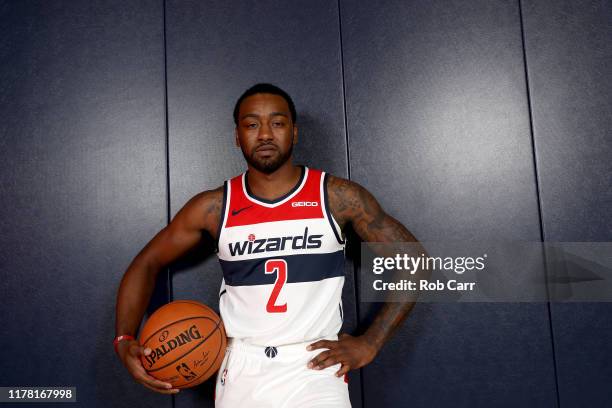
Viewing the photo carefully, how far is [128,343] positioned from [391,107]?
164 centimetres

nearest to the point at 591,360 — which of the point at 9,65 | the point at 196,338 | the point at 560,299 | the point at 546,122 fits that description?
the point at 560,299

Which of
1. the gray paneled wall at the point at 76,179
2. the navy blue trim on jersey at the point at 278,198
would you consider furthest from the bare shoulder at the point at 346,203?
the gray paneled wall at the point at 76,179

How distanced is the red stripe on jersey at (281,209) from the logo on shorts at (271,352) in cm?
50

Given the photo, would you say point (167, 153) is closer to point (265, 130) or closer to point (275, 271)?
point (265, 130)

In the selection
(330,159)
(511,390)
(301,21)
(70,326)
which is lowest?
(511,390)

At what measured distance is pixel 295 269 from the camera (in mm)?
1818

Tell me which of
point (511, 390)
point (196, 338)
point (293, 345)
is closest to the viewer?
point (196, 338)

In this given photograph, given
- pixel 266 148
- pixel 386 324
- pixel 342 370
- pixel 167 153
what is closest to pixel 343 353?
pixel 342 370

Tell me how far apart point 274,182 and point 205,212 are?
32 cm

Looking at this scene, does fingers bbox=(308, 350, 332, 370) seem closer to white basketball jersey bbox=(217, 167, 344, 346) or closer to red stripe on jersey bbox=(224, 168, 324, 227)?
white basketball jersey bbox=(217, 167, 344, 346)

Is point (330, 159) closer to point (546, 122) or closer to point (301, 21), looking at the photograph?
point (301, 21)

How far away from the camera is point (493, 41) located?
7.87ft

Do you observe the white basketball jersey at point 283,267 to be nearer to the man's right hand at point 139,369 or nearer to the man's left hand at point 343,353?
the man's left hand at point 343,353

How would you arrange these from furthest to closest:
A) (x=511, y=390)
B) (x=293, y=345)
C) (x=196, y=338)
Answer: (x=511, y=390) < (x=293, y=345) < (x=196, y=338)
